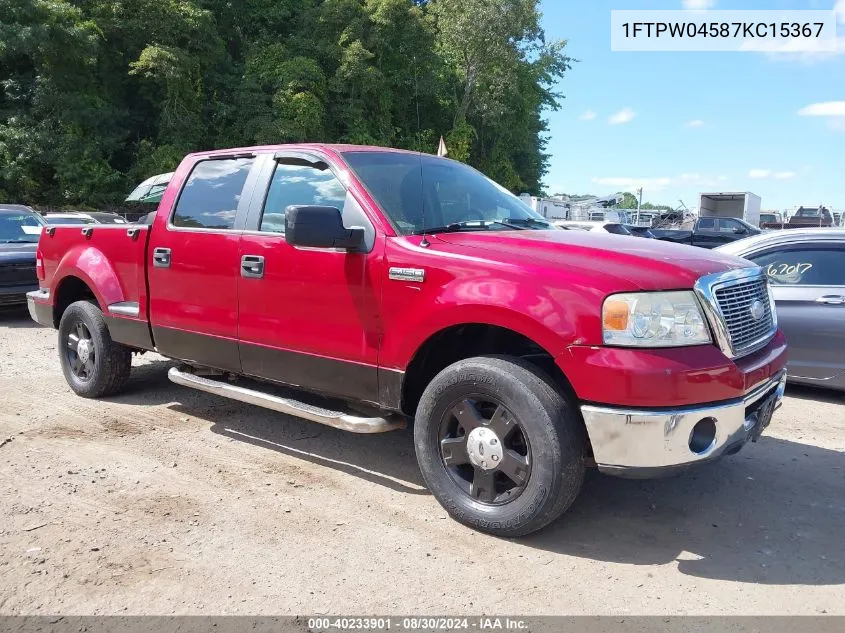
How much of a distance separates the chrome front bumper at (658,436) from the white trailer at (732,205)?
113ft

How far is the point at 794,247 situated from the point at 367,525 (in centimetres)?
475

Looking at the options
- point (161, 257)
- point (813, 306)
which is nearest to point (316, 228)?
point (161, 257)

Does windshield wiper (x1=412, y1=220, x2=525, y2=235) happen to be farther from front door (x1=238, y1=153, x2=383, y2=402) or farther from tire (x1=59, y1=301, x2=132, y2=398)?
tire (x1=59, y1=301, x2=132, y2=398)

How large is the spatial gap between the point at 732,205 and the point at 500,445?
36806mm

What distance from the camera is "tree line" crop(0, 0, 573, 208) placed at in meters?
28.4

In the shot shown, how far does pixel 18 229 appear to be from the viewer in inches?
433

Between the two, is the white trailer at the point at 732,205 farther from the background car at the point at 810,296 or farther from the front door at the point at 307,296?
the front door at the point at 307,296

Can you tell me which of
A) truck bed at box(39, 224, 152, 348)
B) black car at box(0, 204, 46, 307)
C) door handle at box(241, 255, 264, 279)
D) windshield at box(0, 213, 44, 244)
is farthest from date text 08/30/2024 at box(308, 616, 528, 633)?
windshield at box(0, 213, 44, 244)

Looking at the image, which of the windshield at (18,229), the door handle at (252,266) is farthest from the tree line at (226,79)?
the door handle at (252,266)

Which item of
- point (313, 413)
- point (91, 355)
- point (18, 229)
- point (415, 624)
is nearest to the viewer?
point (415, 624)

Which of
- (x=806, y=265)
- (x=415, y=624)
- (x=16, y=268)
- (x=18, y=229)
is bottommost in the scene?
(x=415, y=624)

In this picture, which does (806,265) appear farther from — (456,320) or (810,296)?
(456,320)

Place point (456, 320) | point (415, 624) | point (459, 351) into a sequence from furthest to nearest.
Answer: point (459, 351)
point (456, 320)
point (415, 624)

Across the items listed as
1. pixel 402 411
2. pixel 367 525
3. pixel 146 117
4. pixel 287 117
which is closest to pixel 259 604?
pixel 367 525
